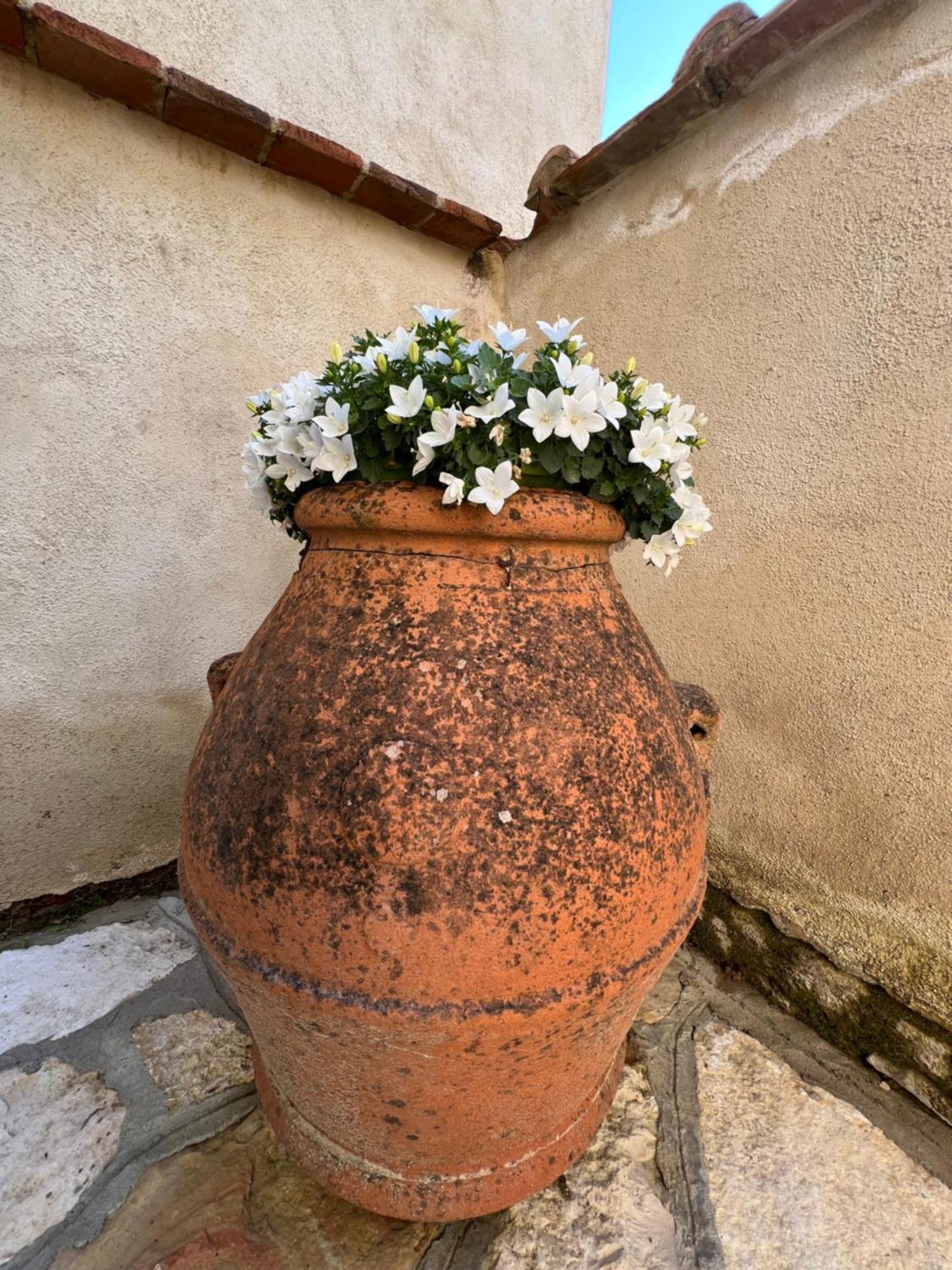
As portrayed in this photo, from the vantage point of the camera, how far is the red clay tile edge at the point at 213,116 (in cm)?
135

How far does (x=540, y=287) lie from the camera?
7.32ft

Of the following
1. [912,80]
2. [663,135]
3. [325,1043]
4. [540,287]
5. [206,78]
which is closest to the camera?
[325,1043]

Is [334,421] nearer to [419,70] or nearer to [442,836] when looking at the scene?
[442,836]

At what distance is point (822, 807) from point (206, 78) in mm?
2587

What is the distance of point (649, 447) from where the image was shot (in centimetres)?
95

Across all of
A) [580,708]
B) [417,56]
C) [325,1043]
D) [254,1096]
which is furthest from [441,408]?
[417,56]

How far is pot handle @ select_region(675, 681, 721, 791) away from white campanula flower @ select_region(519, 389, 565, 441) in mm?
538

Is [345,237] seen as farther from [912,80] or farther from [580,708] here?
[580,708]

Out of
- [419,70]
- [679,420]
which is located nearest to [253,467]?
[679,420]

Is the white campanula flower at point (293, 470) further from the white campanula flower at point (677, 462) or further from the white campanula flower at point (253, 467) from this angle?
the white campanula flower at point (677, 462)

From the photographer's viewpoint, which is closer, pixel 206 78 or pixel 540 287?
pixel 206 78

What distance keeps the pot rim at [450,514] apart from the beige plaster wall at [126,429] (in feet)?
3.60

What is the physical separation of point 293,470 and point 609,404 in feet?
1.66

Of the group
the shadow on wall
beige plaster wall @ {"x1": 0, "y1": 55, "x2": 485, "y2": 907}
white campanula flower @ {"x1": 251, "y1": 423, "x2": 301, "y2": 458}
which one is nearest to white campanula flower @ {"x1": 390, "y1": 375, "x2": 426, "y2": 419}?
white campanula flower @ {"x1": 251, "y1": 423, "x2": 301, "y2": 458}
